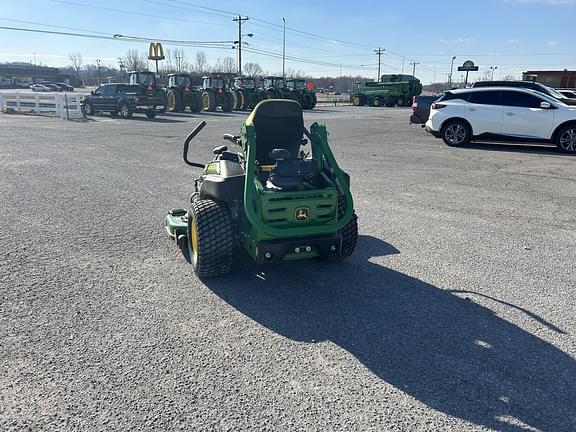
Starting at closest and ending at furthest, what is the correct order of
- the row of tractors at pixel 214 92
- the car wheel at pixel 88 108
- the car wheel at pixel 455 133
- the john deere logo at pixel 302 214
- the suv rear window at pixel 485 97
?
1. the john deere logo at pixel 302 214
2. the suv rear window at pixel 485 97
3. the car wheel at pixel 455 133
4. the car wheel at pixel 88 108
5. the row of tractors at pixel 214 92

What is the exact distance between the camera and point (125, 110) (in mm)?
22328

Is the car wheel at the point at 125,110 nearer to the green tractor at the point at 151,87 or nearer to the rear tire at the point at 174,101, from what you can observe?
the green tractor at the point at 151,87

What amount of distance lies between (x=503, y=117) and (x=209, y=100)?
1909 centimetres

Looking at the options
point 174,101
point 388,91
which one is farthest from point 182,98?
point 388,91

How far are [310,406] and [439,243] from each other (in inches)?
127

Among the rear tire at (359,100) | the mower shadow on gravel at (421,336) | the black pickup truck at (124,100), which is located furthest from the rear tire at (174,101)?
the mower shadow on gravel at (421,336)

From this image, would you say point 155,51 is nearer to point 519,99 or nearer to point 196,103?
point 196,103

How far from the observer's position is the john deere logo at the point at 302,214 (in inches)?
152

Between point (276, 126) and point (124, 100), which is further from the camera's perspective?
point (124, 100)

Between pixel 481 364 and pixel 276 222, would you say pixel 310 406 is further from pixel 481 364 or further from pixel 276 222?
pixel 276 222

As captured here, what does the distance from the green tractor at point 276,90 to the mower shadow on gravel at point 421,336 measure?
1025 inches

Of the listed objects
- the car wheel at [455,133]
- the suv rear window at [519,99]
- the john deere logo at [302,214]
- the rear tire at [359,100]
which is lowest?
the john deere logo at [302,214]

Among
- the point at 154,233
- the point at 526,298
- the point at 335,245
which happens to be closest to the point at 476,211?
the point at 526,298

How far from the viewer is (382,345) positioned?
10.4 ft
